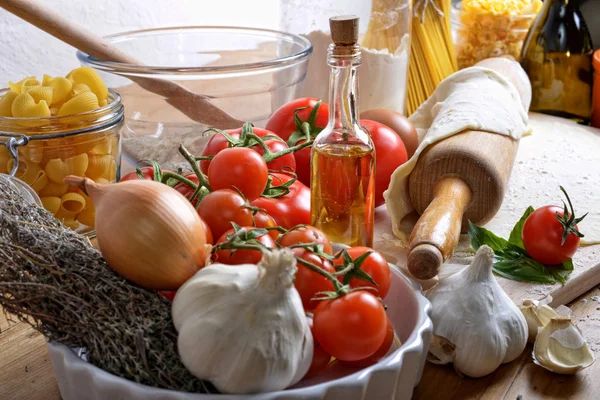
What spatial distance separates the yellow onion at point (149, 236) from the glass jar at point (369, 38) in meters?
0.73

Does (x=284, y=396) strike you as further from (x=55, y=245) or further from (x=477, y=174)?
(x=477, y=174)

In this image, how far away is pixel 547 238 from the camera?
3.08 ft

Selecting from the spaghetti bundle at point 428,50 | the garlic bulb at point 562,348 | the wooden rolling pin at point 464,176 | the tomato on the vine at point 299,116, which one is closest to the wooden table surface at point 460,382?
the garlic bulb at point 562,348

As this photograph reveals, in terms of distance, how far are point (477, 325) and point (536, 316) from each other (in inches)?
4.4

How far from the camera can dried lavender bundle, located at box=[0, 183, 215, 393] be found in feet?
1.93

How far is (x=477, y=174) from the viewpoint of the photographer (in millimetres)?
1028

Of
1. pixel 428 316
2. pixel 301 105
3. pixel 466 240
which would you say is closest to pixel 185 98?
pixel 301 105

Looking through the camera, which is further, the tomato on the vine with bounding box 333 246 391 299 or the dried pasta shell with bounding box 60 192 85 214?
the dried pasta shell with bounding box 60 192 85 214

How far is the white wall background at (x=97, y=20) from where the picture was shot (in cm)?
164

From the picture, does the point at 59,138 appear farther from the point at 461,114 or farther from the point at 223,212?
the point at 461,114

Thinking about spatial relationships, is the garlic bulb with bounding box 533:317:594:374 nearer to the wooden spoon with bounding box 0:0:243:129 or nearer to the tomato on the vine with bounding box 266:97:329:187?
the tomato on the vine with bounding box 266:97:329:187

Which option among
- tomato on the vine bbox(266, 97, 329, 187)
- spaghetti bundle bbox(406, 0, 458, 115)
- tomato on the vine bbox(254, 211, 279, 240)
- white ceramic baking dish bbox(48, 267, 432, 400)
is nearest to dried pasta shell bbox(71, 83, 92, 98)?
tomato on the vine bbox(266, 97, 329, 187)

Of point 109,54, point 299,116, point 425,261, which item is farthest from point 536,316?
point 109,54

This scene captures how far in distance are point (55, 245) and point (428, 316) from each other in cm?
36
